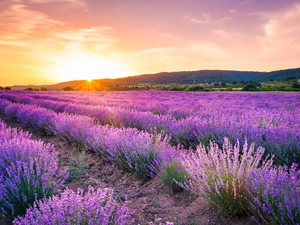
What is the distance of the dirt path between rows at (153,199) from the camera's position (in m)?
2.58

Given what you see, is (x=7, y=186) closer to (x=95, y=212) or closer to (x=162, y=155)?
(x=95, y=212)

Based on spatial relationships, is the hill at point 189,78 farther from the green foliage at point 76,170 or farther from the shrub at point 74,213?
the shrub at point 74,213

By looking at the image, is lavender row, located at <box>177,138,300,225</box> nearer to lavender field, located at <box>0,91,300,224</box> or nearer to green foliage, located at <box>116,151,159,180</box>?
lavender field, located at <box>0,91,300,224</box>

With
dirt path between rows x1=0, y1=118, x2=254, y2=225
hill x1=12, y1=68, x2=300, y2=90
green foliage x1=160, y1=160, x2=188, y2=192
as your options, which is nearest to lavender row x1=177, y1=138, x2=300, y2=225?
dirt path between rows x1=0, y1=118, x2=254, y2=225

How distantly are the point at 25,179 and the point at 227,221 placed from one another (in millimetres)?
1975

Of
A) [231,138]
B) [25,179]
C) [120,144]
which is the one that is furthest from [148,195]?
[231,138]

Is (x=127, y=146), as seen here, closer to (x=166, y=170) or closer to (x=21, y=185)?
(x=166, y=170)

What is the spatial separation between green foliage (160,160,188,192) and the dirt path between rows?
0.27ft

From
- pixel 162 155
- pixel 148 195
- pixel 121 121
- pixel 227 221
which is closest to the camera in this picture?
pixel 227 221

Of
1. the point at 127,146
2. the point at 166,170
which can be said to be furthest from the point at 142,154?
the point at 166,170

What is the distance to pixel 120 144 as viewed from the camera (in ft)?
13.4

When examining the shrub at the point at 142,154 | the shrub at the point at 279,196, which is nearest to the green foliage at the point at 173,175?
the shrub at the point at 142,154

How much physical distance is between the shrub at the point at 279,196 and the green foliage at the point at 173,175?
0.94 meters

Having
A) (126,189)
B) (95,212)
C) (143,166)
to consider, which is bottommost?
(126,189)
